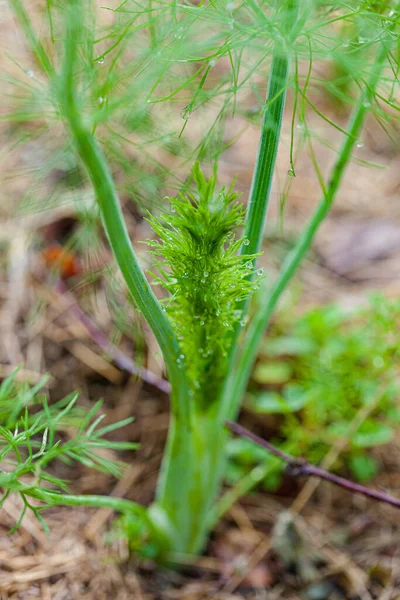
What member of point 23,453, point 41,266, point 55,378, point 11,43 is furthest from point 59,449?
point 11,43

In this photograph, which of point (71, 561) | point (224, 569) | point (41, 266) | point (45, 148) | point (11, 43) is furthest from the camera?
point (11, 43)

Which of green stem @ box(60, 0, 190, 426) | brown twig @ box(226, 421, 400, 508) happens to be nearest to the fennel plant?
green stem @ box(60, 0, 190, 426)

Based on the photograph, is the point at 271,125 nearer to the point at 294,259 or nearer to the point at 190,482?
the point at 294,259

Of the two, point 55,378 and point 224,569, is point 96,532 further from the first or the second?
point 55,378

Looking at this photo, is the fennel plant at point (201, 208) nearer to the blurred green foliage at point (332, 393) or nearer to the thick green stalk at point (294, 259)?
the thick green stalk at point (294, 259)

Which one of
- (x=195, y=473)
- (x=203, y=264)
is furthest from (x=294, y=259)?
(x=195, y=473)

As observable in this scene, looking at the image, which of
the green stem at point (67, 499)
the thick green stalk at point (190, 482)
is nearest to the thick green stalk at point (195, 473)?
the thick green stalk at point (190, 482)

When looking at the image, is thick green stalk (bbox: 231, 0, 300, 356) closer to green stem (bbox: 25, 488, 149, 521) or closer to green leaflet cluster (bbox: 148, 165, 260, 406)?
green leaflet cluster (bbox: 148, 165, 260, 406)

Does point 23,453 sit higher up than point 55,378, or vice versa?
point 55,378
